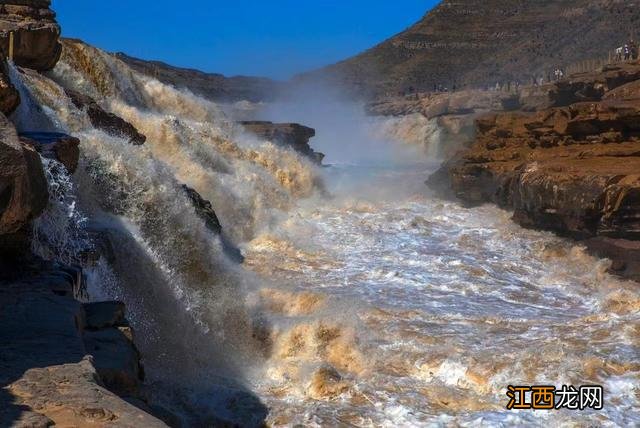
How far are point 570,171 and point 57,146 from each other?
24.1 feet

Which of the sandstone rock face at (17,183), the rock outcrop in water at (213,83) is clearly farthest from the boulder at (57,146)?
the rock outcrop in water at (213,83)

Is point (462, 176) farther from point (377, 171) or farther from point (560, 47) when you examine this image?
point (560, 47)

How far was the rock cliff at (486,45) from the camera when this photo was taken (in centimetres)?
5234

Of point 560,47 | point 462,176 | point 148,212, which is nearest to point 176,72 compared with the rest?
point 560,47

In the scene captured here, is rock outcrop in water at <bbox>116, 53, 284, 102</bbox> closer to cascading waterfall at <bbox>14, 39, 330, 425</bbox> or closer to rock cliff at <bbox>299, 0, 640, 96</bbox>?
rock cliff at <bbox>299, 0, 640, 96</bbox>

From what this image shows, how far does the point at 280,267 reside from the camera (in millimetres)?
10328

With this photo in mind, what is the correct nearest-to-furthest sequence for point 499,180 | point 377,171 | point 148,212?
1. point 148,212
2. point 499,180
3. point 377,171

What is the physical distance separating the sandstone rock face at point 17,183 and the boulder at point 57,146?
5.04 ft

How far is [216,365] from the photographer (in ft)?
22.5

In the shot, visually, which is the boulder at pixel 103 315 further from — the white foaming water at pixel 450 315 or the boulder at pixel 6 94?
the boulder at pixel 6 94

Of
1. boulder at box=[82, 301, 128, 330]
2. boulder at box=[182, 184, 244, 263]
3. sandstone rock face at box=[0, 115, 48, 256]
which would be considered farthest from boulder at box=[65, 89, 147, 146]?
sandstone rock face at box=[0, 115, 48, 256]

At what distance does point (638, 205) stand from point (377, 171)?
1474cm

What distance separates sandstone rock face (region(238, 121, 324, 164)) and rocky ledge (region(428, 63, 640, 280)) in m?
5.83

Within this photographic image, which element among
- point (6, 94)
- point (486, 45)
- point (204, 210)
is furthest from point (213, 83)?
point (6, 94)
